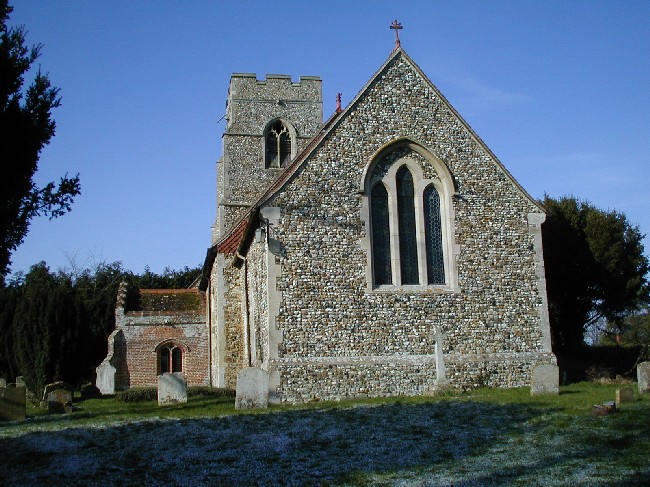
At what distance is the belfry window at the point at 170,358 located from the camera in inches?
1237

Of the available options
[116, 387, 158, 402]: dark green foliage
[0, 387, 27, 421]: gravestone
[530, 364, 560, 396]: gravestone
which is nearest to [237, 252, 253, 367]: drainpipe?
[116, 387, 158, 402]: dark green foliage

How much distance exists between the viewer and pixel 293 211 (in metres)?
18.8

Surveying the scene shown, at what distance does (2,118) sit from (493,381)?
43.6 feet

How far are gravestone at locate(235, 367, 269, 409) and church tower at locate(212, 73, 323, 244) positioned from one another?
63.3 ft

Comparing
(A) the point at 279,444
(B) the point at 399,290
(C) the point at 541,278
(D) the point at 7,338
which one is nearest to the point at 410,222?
(B) the point at 399,290

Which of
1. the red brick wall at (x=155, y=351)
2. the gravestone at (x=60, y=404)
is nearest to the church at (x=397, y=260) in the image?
the gravestone at (x=60, y=404)

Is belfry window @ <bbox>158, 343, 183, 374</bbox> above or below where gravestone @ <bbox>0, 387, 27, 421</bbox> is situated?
above

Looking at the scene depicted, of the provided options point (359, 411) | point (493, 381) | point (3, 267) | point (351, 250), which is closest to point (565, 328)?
point (493, 381)

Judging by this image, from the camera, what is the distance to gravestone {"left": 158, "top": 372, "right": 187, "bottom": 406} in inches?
728

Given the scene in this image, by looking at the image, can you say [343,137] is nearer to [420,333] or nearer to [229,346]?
[420,333]

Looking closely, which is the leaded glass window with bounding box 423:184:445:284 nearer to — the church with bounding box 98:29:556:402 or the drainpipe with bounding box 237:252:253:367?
the church with bounding box 98:29:556:402

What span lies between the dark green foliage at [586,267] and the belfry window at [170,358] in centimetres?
1584

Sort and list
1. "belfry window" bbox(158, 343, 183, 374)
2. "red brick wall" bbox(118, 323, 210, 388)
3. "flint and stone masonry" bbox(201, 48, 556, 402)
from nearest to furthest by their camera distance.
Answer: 1. "flint and stone masonry" bbox(201, 48, 556, 402)
2. "red brick wall" bbox(118, 323, 210, 388)
3. "belfry window" bbox(158, 343, 183, 374)

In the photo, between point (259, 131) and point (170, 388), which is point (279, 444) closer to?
point (170, 388)
